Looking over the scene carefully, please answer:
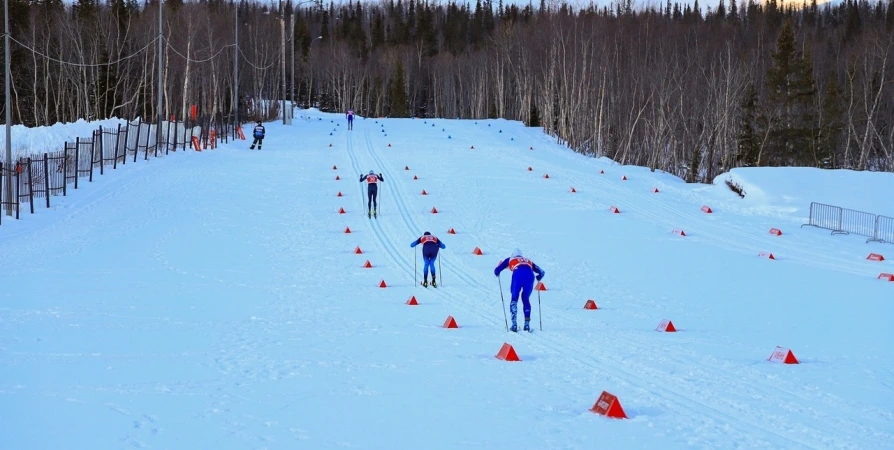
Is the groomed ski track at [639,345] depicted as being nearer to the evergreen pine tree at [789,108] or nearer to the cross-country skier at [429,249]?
the cross-country skier at [429,249]

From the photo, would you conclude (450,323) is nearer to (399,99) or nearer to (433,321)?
(433,321)

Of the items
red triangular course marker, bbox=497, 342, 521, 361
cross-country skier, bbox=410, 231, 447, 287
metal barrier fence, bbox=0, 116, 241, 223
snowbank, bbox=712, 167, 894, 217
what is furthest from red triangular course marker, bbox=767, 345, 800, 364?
metal barrier fence, bbox=0, 116, 241, 223

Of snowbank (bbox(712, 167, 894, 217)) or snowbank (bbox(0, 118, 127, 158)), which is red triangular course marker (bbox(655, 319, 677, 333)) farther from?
snowbank (bbox(0, 118, 127, 158))

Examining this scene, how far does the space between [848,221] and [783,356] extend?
18961 millimetres

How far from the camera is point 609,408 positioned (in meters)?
9.36

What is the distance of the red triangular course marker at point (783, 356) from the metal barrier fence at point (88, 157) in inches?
789

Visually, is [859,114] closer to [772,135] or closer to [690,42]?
[772,135]

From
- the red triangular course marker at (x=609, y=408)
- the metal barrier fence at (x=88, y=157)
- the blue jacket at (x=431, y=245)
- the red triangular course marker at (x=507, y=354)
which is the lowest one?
the red triangular course marker at (x=507, y=354)

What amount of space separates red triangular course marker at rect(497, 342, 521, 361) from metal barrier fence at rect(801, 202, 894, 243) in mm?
19109

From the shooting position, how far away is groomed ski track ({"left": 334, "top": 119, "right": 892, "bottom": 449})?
370 inches

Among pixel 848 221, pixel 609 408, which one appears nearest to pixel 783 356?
pixel 609 408

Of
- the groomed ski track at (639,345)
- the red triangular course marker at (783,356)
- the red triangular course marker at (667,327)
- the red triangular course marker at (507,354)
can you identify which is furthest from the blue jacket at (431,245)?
the red triangular course marker at (783,356)

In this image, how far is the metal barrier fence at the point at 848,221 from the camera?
28031 millimetres

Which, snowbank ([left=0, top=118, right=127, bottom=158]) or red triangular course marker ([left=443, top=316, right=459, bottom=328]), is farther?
snowbank ([left=0, top=118, right=127, bottom=158])
